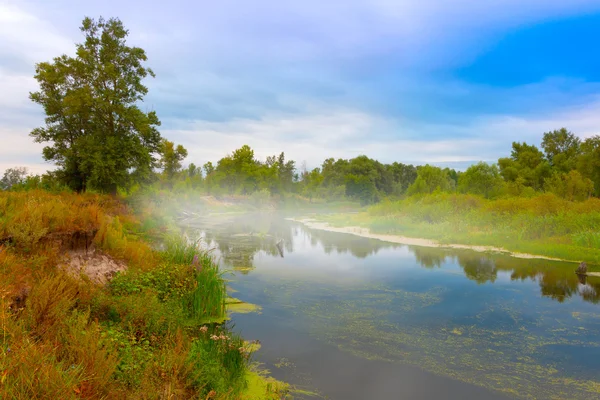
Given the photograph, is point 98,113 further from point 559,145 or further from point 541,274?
point 559,145

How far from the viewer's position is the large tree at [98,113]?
2609 centimetres

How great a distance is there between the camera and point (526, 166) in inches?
2402

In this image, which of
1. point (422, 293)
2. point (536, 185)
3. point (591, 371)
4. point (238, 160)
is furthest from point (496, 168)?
point (591, 371)

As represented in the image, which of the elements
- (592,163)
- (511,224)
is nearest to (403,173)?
(592,163)

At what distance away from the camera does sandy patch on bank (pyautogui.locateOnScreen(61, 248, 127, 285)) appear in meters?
8.55

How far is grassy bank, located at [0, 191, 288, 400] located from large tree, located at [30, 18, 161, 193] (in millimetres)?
17527

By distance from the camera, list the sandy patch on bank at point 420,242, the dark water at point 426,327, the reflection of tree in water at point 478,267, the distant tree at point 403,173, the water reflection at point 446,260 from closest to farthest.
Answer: the dark water at point 426,327, the water reflection at point 446,260, the reflection of tree in water at point 478,267, the sandy patch on bank at point 420,242, the distant tree at point 403,173

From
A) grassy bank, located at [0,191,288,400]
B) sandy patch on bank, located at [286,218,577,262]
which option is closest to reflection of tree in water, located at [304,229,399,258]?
sandy patch on bank, located at [286,218,577,262]

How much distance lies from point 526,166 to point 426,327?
62.5m

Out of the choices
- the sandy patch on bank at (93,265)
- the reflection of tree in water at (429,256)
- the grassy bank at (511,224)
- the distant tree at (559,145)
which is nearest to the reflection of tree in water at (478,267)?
the reflection of tree in water at (429,256)

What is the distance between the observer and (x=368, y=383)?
7102mm

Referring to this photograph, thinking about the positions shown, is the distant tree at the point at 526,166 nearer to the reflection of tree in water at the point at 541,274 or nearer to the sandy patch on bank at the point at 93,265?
the reflection of tree in water at the point at 541,274

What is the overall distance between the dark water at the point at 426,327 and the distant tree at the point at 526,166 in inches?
1718

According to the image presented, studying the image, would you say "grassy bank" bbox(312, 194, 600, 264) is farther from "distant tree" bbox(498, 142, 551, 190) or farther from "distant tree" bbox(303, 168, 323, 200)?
"distant tree" bbox(303, 168, 323, 200)
